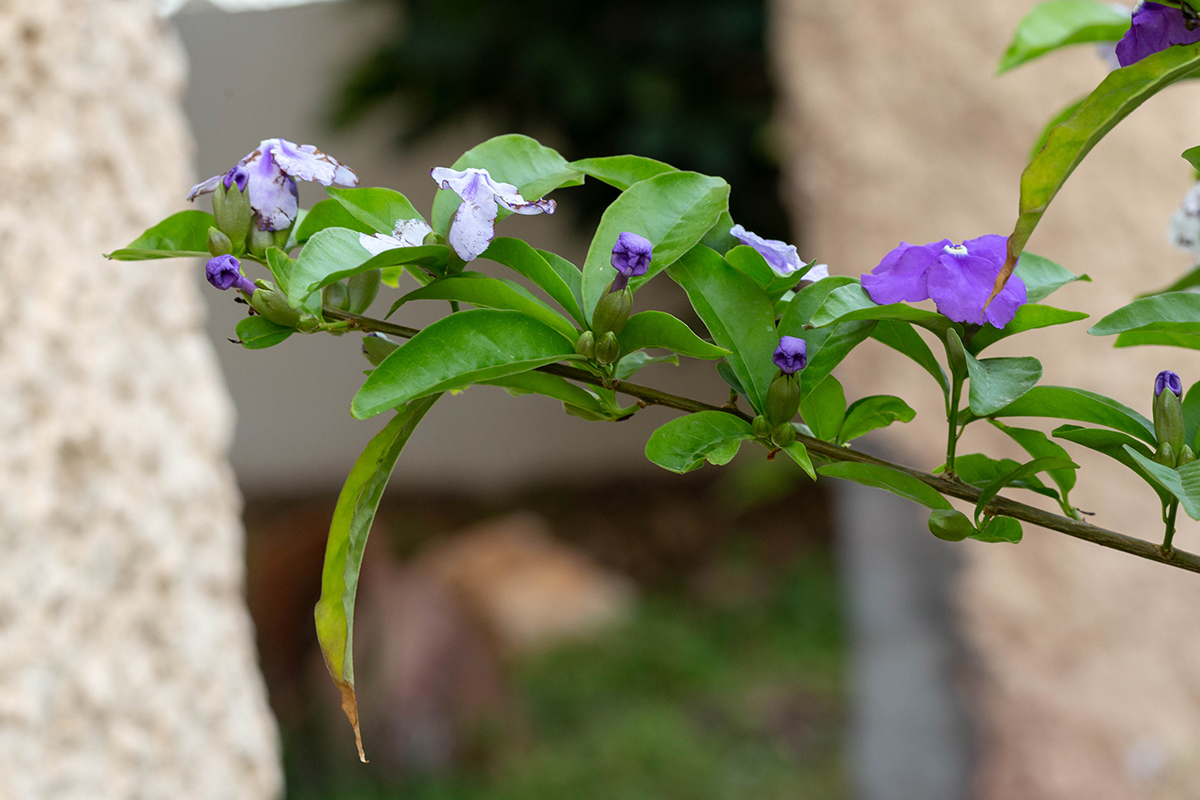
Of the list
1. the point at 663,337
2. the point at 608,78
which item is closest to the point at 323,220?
the point at 663,337

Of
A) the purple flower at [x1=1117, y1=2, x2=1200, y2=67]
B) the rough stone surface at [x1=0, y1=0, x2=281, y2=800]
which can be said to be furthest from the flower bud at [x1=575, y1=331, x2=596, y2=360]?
the rough stone surface at [x1=0, y1=0, x2=281, y2=800]

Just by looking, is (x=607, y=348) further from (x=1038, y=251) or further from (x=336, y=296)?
(x=1038, y=251)

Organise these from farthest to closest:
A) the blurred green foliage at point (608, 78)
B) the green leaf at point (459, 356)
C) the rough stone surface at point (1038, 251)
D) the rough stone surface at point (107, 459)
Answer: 1. the blurred green foliage at point (608, 78)
2. the rough stone surface at point (1038, 251)
3. the rough stone surface at point (107, 459)
4. the green leaf at point (459, 356)

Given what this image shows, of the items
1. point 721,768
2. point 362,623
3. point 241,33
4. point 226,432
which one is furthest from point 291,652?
point 241,33

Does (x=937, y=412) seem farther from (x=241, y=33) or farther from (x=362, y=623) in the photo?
(x=241, y=33)

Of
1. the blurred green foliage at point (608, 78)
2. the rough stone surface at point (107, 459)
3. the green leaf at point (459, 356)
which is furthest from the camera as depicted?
the blurred green foliage at point (608, 78)

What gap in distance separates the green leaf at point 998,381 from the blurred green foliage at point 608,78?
9.00 ft

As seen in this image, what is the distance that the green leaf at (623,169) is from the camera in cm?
34

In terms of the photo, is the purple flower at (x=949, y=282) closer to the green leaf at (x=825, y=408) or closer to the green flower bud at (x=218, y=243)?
the green leaf at (x=825, y=408)

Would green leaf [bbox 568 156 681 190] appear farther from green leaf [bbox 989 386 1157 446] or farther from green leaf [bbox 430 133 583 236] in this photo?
green leaf [bbox 989 386 1157 446]

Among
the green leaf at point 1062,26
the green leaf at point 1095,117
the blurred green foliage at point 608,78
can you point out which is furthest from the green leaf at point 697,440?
the blurred green foliage at point 608,78

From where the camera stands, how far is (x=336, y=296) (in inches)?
13.1

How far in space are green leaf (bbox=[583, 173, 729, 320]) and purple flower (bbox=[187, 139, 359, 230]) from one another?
0.08 meters

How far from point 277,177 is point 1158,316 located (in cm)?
30
